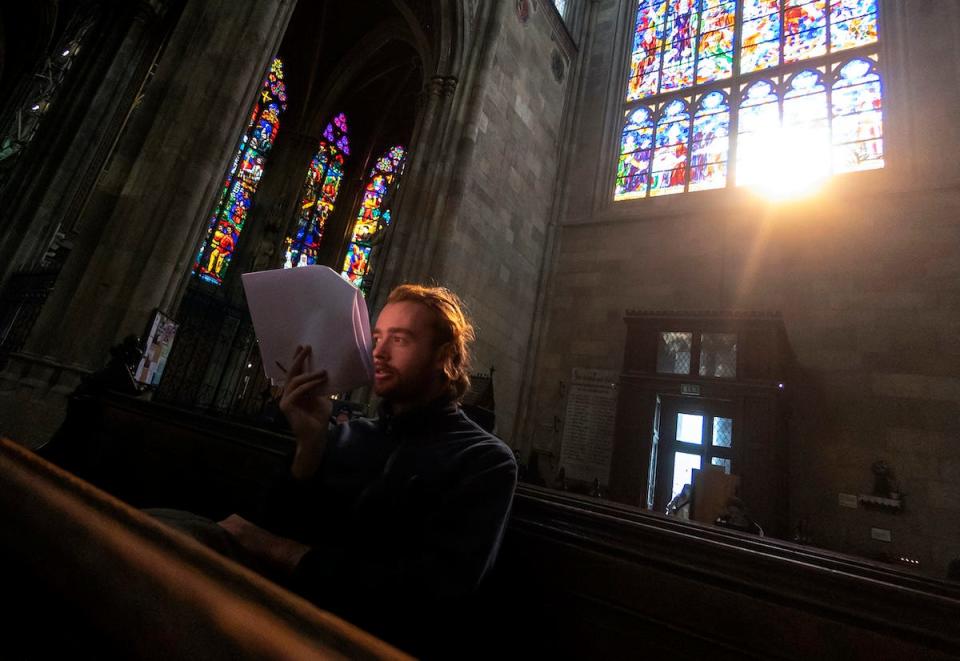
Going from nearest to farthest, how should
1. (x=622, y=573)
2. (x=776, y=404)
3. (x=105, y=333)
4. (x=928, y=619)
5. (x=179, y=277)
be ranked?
(x=928, y=619) < (x=622, y=573) < (x=105, y=333) < (x=179, y=277) < (x=776, y=404)

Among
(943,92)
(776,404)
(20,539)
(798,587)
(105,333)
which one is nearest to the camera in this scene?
(20,539)

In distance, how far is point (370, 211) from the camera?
51.2ft

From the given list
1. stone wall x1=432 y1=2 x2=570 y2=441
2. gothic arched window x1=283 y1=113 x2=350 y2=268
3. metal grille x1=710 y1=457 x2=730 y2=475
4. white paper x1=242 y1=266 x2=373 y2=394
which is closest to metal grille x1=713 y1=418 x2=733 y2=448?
metal grille x1=710 y1=457 x2=730 y2=475

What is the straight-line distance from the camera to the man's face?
1145 mm

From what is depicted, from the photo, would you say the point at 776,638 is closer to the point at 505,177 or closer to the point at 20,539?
the point at 20,539

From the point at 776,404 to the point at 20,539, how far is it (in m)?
6.31

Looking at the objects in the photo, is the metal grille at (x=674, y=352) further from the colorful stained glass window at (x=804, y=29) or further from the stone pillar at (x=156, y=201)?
the colorful stained glass window at (x=804, y=29)

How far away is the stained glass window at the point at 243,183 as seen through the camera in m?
11.9

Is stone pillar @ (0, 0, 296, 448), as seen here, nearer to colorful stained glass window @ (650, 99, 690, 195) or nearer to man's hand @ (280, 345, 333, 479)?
man's hand @ (280, 345, 333, 479)

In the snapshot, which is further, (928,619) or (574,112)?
(574,112)

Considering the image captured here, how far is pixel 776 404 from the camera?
17.4 feet

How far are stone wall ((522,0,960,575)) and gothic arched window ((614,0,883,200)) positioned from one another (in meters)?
0.34

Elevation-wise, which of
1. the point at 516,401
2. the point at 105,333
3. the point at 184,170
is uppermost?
the point at 184,170

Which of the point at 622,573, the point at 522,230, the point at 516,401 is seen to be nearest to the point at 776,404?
the point at 516,401
